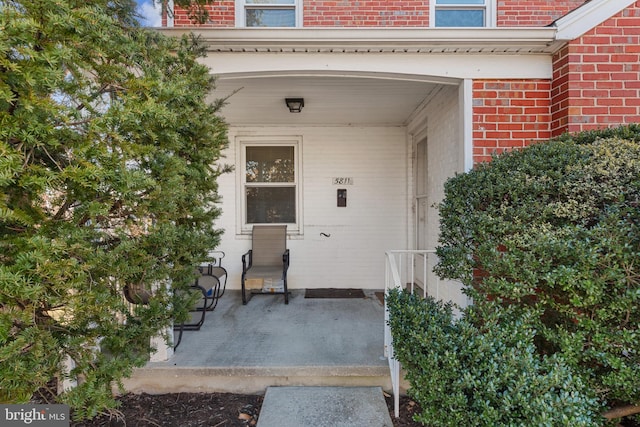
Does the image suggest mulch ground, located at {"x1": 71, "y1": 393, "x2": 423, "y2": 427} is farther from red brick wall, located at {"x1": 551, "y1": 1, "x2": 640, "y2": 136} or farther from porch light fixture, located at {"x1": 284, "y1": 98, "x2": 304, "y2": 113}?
porch light fixture, located at {"x1": 284, "y1": 98, "x2": 304, "y2": 113}

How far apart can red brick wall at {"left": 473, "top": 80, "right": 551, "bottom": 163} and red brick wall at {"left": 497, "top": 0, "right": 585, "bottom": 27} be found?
1422 mm

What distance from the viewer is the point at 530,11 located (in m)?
3.65

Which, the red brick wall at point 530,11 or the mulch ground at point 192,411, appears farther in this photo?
the red brick wall at point 530,11

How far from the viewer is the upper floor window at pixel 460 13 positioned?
146 inches

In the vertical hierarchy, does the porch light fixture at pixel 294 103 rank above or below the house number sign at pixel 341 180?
above

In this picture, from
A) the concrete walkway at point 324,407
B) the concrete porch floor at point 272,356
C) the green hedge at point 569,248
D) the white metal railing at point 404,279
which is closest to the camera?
the green hedge at point 569,248

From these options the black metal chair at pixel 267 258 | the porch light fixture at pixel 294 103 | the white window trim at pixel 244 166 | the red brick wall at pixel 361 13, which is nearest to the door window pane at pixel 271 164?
the white window trim at pixel 244 166

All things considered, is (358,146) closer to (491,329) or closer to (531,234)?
(531,234)

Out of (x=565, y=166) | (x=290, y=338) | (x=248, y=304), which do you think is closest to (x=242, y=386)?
(x=290, y=338)

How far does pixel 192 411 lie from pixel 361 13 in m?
4.24

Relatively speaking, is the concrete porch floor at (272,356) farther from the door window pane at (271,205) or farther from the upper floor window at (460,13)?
the upper floor window at (460,13)

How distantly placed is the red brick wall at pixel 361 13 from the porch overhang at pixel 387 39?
129 cm

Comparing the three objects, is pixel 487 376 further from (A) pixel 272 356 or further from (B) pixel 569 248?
(A) pixel 272 356

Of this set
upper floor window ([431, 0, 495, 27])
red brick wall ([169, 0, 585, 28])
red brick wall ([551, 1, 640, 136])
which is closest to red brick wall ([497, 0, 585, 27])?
red brick wall ([169, 0, 585, 28])
